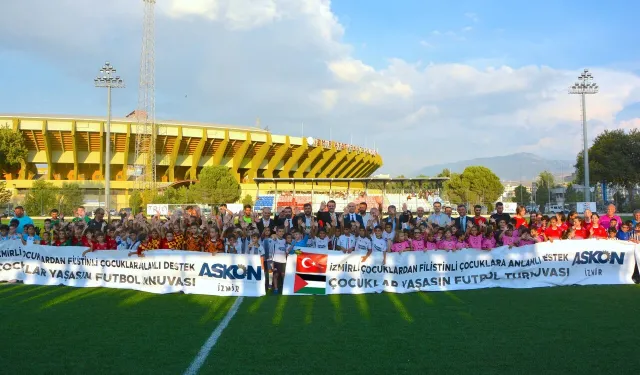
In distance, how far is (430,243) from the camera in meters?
10.3

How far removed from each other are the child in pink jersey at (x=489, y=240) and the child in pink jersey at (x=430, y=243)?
3.30 ft

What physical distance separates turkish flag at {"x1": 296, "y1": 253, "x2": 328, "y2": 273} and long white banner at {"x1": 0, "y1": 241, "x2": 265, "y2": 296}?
77cm

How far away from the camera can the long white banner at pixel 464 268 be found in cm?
966

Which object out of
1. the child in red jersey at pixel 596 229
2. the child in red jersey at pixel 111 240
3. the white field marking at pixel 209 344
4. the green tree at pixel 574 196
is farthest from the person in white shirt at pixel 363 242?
the green tree at pixel 574 196

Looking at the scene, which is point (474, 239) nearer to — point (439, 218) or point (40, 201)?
point (439, 218)

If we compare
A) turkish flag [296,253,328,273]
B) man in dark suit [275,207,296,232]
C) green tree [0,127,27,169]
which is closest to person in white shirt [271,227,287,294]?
turkish flag [296,253,328,273]

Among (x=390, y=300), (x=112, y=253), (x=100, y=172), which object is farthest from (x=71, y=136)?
(x=390, y=300)

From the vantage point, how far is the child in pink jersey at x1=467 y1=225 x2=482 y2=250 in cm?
1045

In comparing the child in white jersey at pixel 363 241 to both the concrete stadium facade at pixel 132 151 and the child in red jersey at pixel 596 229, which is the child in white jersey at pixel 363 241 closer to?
the child in red jersey at pixel 596 229

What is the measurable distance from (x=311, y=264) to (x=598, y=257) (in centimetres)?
598

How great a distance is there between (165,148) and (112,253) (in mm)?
51993

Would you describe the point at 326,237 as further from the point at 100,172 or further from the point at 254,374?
the point at 100,172

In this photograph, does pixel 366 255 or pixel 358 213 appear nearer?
pixel 366 255

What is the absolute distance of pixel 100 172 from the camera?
195 feet
